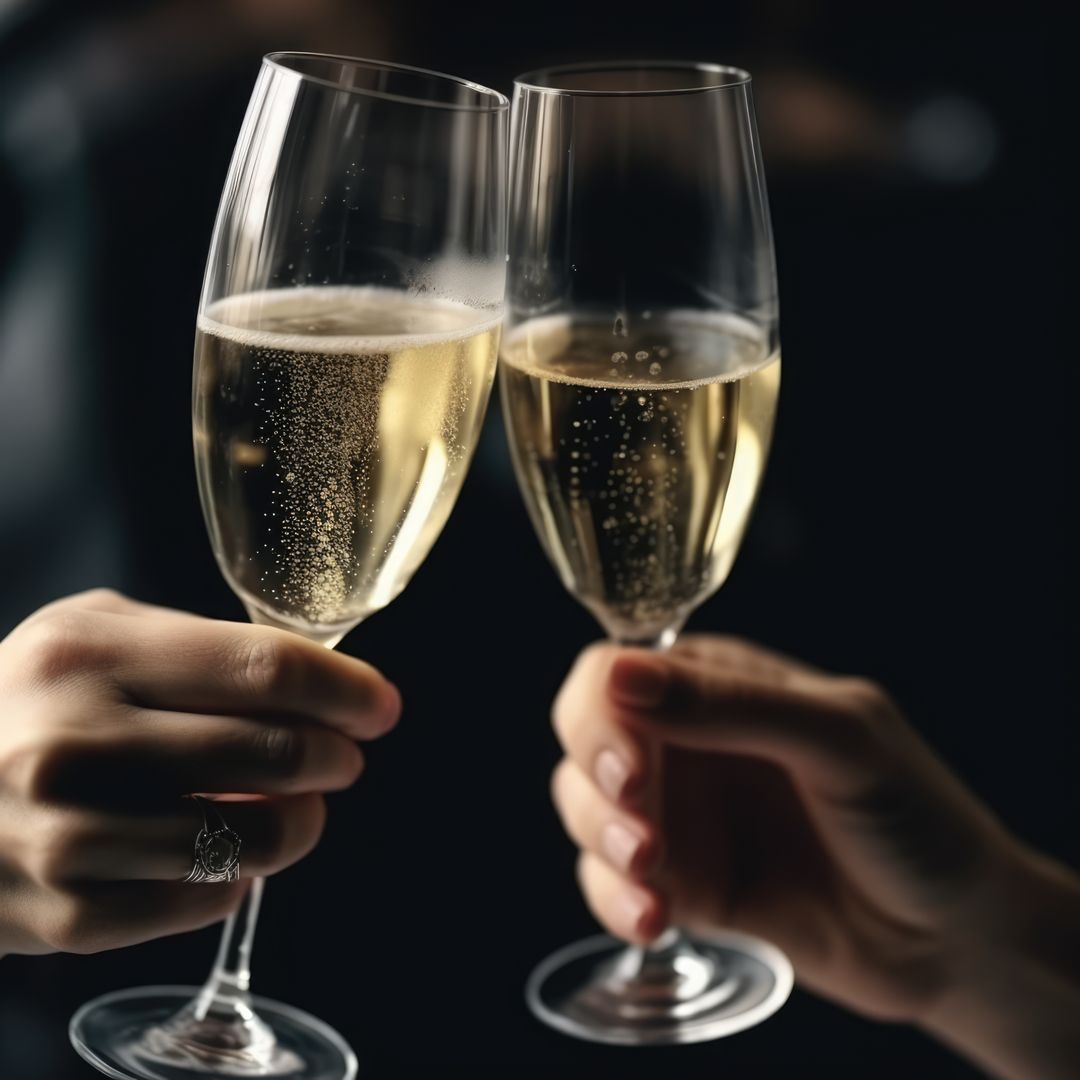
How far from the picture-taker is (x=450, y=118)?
2.84ft

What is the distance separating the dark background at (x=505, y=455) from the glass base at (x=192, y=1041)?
0.38m

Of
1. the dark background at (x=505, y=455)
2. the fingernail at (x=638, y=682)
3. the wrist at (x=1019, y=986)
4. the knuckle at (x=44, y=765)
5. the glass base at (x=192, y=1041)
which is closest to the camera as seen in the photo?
the knuckle at (x=44, y=765)

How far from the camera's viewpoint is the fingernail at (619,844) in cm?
117

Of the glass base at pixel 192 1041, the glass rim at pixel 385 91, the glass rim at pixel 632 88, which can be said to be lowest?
the glass base at pixel 192 1041

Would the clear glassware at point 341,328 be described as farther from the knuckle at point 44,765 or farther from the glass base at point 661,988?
the glass base at point 661,988

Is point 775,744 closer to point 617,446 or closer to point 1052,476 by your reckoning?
point 617,446

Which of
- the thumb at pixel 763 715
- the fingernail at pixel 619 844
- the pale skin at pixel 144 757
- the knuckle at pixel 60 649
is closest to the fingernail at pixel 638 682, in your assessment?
A: the thumb at pixel 763 715

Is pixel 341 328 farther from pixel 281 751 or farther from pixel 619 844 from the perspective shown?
pixel 619 844

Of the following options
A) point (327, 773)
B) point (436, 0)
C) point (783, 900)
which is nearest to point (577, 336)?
point (327, 773)

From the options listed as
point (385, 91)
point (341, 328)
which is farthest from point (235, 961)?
point (385, 91)

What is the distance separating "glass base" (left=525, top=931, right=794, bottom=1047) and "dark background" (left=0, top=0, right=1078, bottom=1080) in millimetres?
153

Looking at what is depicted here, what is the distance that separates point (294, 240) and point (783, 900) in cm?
90

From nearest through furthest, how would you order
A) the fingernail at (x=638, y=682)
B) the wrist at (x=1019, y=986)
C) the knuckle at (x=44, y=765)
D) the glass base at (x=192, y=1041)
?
the knuckle at (x=44, y=765)
the glass base at (x=192, y=1041)
the fingernail at (x=638, y=682)
the wrist at (x=1019, y=986)

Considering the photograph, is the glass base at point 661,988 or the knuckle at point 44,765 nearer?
the knuckle at point 44,765
